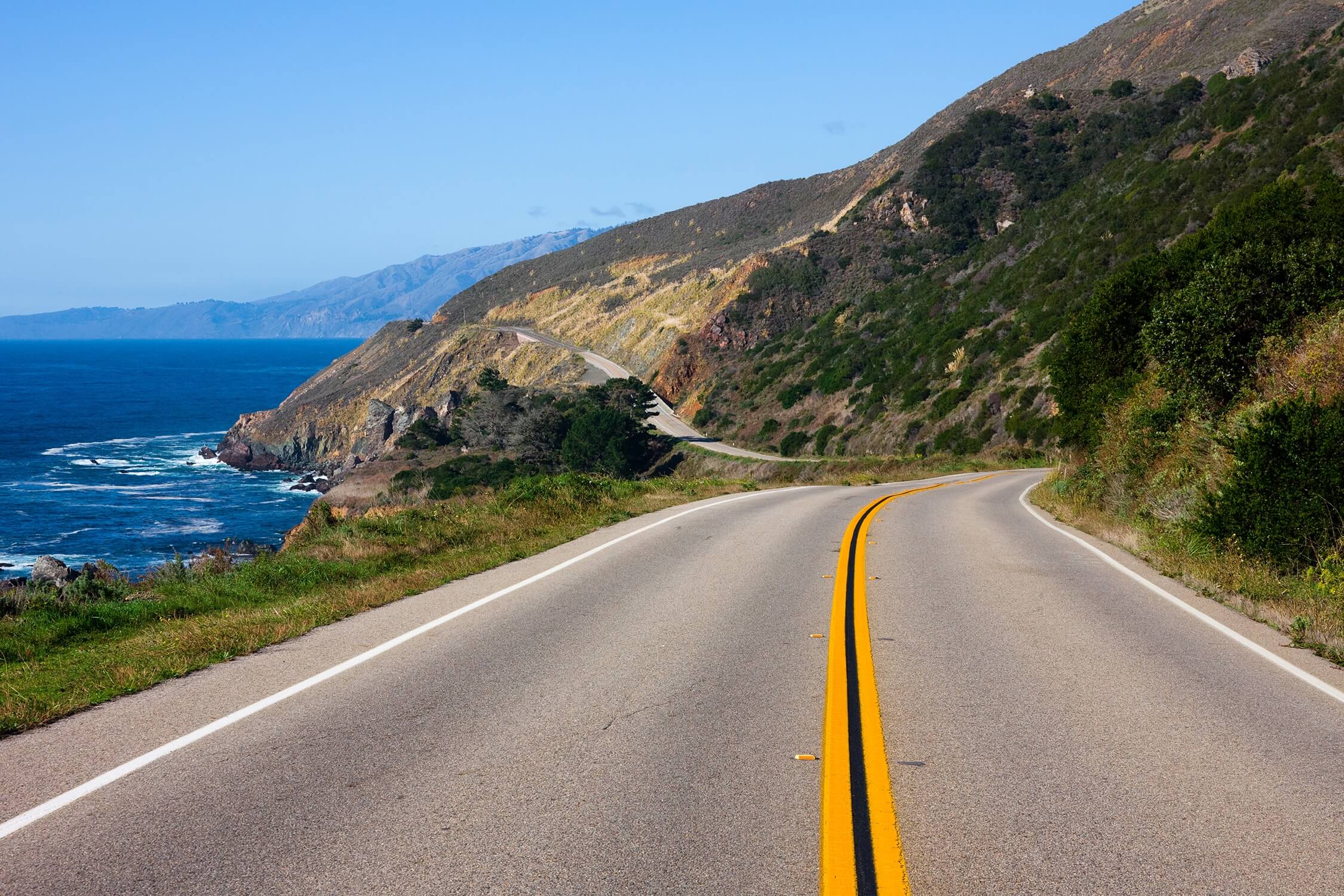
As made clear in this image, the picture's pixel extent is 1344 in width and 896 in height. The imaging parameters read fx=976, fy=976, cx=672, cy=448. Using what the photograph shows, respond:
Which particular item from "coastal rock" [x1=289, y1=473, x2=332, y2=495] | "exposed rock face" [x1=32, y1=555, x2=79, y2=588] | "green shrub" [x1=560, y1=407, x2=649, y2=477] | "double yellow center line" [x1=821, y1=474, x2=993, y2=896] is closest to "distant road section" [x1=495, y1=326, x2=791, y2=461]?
"green shrub" [x1=560, y1=407, x2=649, y2=477]

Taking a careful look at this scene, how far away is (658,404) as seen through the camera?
3516 inches

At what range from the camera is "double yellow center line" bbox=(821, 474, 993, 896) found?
3891 mm

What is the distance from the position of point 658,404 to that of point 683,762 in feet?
277

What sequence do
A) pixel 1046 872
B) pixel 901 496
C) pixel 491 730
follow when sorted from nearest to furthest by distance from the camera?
1. pixel 1046 872
2. pixel 491 730
3. pixel 901 496

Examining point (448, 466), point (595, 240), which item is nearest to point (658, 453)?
point (448, 466)

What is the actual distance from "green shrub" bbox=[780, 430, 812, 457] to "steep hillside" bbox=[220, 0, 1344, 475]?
4.28 feet

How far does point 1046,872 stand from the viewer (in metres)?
3.94

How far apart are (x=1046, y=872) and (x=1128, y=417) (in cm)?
1661

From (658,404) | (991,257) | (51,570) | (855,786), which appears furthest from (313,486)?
(855,786)

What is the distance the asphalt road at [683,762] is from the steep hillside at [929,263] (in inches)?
1601

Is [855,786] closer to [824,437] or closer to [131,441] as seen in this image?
[824,437]

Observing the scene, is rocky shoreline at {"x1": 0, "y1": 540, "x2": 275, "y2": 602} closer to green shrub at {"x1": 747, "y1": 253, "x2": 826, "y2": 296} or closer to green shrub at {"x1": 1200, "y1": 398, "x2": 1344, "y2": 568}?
green shrub at {"x1": 1200, "y1": 398, "x2": 1344, "y2": 568}

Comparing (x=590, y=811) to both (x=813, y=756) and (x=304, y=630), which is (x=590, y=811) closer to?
(x=813, y=756)

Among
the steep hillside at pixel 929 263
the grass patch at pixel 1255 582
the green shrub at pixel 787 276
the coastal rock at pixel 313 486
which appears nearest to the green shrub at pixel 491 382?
the steep hillside at pixel 929 263
